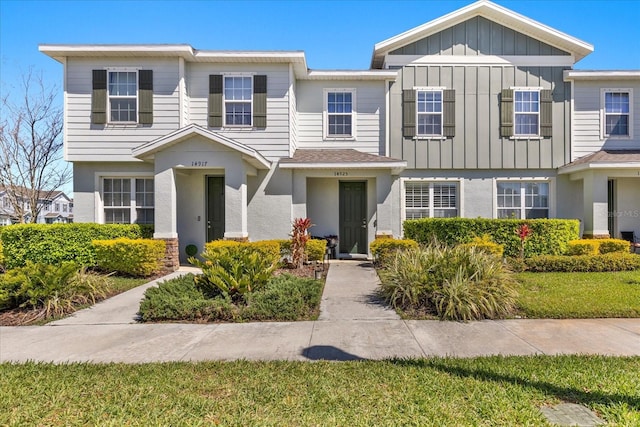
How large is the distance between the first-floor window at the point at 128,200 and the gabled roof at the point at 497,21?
935cm

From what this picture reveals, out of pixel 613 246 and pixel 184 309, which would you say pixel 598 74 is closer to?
pixel 613 246

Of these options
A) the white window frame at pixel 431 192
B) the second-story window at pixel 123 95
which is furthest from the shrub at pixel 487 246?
the second-story window at pixel 123 95

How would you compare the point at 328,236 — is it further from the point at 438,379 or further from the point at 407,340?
the point at 438,379

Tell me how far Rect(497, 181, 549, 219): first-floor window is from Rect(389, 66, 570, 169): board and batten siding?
699 millimetres

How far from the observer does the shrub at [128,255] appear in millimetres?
9312

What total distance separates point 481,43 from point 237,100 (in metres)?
8.86

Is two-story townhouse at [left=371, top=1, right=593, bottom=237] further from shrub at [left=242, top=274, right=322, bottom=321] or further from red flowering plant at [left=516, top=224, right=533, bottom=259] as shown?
shrub at [left=242, top=274, right=322, bottom=321]

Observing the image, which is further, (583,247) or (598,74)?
(598,74)

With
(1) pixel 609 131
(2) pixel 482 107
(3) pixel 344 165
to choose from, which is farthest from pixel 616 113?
(3) pixel 344 165

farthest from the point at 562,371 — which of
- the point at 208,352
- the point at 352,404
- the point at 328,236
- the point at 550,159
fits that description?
the point at 550,159

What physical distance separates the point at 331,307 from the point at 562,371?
3.66 m

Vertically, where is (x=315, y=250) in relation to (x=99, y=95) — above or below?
below

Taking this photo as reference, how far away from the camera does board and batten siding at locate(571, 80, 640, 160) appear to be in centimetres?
1288

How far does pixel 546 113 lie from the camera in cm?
1275
